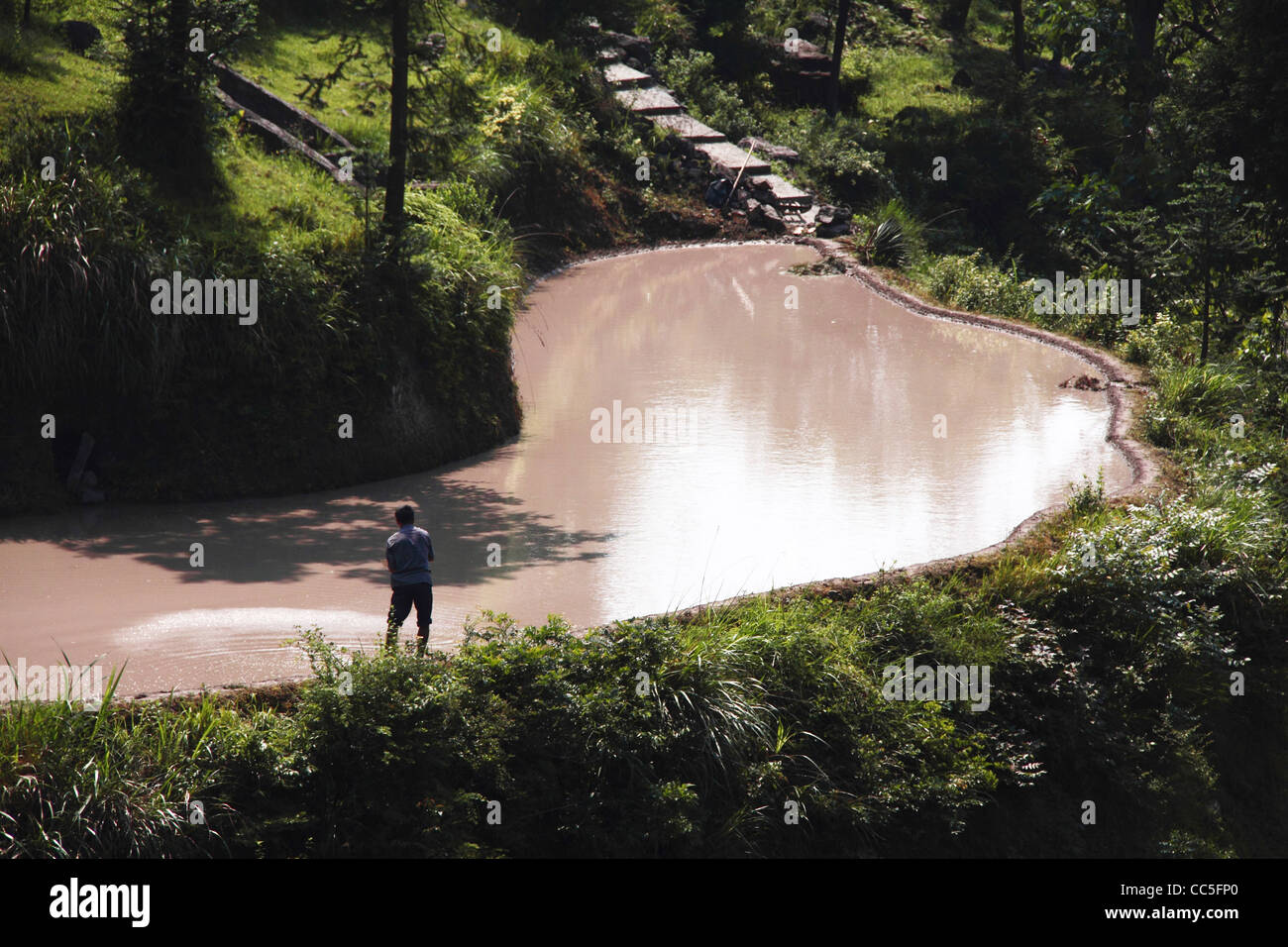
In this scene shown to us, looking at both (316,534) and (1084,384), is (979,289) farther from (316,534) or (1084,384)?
(316,534)

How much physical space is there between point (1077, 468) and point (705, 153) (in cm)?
1695

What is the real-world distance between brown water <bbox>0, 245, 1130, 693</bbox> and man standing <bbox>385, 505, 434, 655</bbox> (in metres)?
0.29

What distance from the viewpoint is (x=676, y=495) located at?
41.7ft

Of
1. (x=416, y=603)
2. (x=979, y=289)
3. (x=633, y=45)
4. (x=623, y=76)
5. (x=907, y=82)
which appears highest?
(x=907, y=82)

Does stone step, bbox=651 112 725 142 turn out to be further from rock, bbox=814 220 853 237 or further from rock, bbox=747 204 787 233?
rock, bbox=814 220 853 237

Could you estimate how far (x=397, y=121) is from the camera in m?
14.0

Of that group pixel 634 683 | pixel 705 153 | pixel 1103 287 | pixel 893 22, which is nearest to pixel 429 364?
pixel 634 683

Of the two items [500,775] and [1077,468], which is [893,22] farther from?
[500,775]

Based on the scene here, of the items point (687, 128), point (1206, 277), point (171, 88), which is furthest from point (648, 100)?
point (171, 88)

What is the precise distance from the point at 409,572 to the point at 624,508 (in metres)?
3.98

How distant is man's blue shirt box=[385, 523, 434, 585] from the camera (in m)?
8.61

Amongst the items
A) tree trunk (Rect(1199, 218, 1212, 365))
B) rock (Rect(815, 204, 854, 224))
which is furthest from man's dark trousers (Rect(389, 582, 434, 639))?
rock (Rect(815, 204, 854, 224))

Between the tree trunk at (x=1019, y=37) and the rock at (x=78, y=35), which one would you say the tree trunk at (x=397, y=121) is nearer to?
the rock at (x=78, y=35)

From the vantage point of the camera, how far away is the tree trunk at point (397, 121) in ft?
44.9
